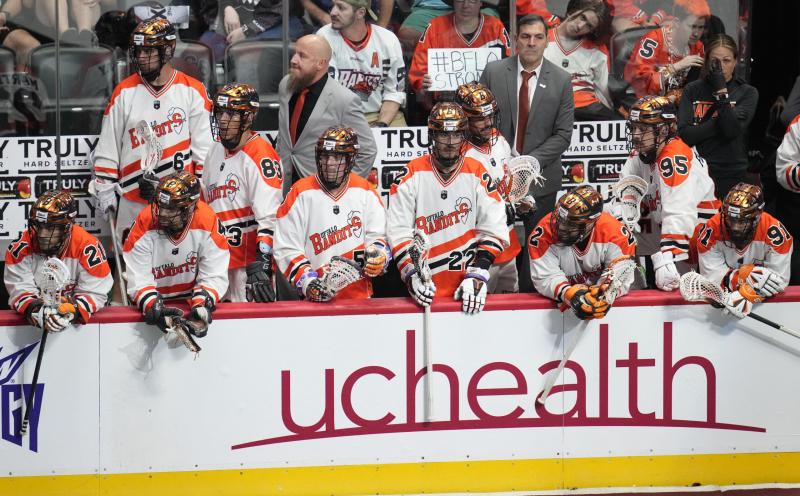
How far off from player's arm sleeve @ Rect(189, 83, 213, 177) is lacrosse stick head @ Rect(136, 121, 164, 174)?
243 millimetres

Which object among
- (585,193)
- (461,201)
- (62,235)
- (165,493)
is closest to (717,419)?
(585,193)

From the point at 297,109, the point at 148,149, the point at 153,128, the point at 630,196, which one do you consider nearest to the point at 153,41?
the point at 153,128

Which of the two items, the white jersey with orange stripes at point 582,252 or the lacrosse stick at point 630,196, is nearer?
the white jersey with orange stripes at point 582,252

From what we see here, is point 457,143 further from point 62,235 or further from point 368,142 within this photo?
point 62,235

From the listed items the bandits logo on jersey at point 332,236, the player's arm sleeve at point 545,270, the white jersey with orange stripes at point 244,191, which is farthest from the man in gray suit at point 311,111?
the player's arm sleeve at point 545,270

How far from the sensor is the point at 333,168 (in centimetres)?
651

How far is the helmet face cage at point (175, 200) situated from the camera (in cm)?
606

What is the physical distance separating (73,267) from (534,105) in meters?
3.17

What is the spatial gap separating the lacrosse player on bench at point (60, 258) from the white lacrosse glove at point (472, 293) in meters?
1.79

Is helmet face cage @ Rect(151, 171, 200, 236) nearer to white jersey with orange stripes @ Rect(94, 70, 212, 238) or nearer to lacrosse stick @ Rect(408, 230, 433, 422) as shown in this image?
lacrosse stick @ Rect(408, 230, 433, 422)

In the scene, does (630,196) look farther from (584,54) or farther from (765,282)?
(584,54)

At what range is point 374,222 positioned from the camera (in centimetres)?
659

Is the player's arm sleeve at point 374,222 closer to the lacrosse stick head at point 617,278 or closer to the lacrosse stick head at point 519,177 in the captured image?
the lacrosse stick head at point 519,177

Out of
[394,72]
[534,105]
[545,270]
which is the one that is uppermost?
[394,72]
